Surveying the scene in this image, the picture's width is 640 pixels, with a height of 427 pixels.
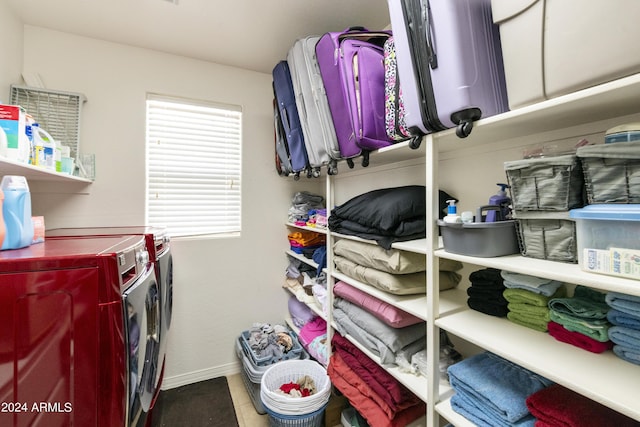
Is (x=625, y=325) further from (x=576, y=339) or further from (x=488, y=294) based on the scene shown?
(x=488, y=294)

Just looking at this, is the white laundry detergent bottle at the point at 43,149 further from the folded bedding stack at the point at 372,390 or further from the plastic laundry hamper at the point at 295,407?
the folded bedding stack at the point at 372,390

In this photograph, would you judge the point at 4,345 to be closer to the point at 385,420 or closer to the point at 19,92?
the point at 385,420

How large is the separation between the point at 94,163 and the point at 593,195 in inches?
101

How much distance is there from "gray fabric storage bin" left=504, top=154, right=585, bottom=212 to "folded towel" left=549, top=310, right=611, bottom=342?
1.06ft

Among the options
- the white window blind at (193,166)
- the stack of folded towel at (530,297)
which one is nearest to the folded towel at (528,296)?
the stack of folded towel at (530,297)

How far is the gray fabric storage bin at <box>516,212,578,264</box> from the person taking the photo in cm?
71

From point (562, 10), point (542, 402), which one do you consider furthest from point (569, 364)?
point (562, 10)

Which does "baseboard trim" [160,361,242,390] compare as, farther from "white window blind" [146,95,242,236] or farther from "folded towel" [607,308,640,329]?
"folded towel" [607,308,640,329]

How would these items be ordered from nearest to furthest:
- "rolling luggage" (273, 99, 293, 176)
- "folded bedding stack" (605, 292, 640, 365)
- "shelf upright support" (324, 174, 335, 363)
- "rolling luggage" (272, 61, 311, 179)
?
"folded bedding stack" (605, 292, 640, 365)
"shelf upright support" (324, 174, 335, 363)
"rolling luggage" (272, 61, 311, 179)
"rolling luggage" (273, 99, 293, 176)

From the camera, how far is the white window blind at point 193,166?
2.10 metres

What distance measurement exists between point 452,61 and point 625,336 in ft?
2.81

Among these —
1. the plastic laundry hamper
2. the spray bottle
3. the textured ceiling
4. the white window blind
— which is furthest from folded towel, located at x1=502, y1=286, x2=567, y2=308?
the white window blind

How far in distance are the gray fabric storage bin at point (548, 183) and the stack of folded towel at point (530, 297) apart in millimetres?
271

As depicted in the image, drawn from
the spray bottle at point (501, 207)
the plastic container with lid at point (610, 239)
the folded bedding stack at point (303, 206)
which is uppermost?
the folded bedding stack at point (303, 206)
